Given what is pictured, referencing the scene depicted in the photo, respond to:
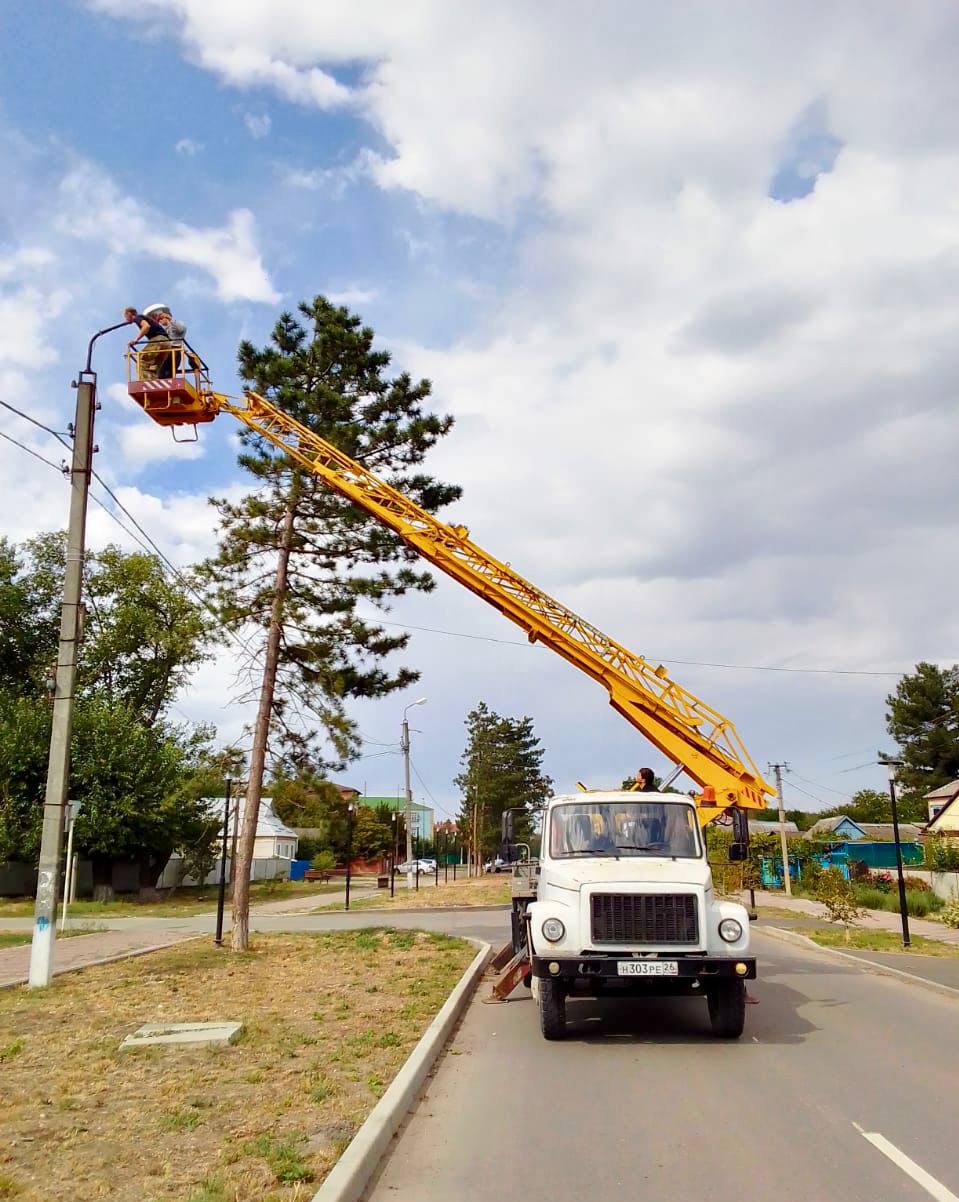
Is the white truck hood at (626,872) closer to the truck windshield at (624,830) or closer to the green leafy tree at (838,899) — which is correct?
the truck windshield at (624,830)

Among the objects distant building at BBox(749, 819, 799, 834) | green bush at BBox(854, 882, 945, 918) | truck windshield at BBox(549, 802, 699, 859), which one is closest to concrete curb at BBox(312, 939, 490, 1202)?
truck windshield at BBox(549, 802, 699, 859)

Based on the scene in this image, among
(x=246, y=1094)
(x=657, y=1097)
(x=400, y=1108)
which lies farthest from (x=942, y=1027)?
(x=246, y=1094)

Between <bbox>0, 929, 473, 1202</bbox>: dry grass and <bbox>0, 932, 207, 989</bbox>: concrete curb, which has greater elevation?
<bbox>0, 929, 473, 1202</bbox>: dry grass

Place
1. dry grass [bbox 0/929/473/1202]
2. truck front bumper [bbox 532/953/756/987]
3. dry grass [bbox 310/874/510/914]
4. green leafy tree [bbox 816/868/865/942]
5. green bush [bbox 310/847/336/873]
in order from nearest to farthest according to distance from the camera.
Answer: dry grass [bbox 0/929/473/1202], truck front bumper [bbox 532/953/756/987], green leafy tree [bbox 816/868/865/942], dry grass [bbox 310/874/510/914], green bush [bbox 310/847/336/873]

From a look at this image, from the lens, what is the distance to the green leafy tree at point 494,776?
77938 millimetres

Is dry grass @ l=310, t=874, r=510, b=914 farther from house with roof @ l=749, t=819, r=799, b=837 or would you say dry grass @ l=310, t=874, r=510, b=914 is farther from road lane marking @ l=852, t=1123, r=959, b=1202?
road lane marking @ l=852, t=1123, r=959, b=1202

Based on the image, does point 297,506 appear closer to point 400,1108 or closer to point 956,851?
point 400,1108

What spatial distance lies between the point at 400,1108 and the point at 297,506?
Answer: 1309 centimetres

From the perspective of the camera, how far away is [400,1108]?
6293 mm

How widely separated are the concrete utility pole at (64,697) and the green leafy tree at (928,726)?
220ft

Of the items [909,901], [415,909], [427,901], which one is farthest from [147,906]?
[909,901]

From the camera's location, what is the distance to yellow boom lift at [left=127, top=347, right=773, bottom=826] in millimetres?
13531

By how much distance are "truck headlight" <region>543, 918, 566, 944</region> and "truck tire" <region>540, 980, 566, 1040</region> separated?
1.34ft

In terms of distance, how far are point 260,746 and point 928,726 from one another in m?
65.7
